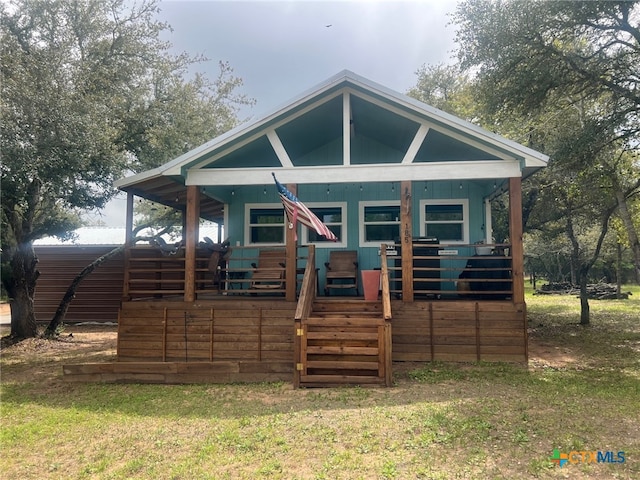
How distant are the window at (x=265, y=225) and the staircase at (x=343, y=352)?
400 cm

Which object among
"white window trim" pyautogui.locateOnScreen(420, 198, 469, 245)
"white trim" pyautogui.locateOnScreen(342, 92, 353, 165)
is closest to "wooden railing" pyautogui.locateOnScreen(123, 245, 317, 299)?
"white trim" pyautogui.locateOnScreen(342, 92, 353, 165)

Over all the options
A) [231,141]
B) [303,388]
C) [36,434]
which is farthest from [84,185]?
[303,388]

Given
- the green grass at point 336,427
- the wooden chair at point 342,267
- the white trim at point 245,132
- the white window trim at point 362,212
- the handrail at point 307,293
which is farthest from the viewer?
the white window trim at point 362,212

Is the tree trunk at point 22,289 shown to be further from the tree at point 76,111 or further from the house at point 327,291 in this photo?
the house at point 327,291

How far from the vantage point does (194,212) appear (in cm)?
742

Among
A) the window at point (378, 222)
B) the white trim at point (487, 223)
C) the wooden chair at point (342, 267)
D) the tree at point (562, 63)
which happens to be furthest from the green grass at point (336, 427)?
the tree at point (562, 63)

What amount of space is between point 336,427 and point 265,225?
6076 mm

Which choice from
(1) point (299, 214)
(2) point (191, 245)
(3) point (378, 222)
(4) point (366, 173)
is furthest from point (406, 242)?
(2) point (191, 245)

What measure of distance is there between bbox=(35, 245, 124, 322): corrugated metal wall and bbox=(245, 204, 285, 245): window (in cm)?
692

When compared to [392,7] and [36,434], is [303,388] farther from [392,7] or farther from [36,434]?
[392,7]

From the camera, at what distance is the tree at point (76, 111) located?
301 inches

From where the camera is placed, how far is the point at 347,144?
279 inches

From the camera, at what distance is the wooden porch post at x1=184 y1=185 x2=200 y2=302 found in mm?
7277

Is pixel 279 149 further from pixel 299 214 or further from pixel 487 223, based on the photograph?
pixel 487 223
